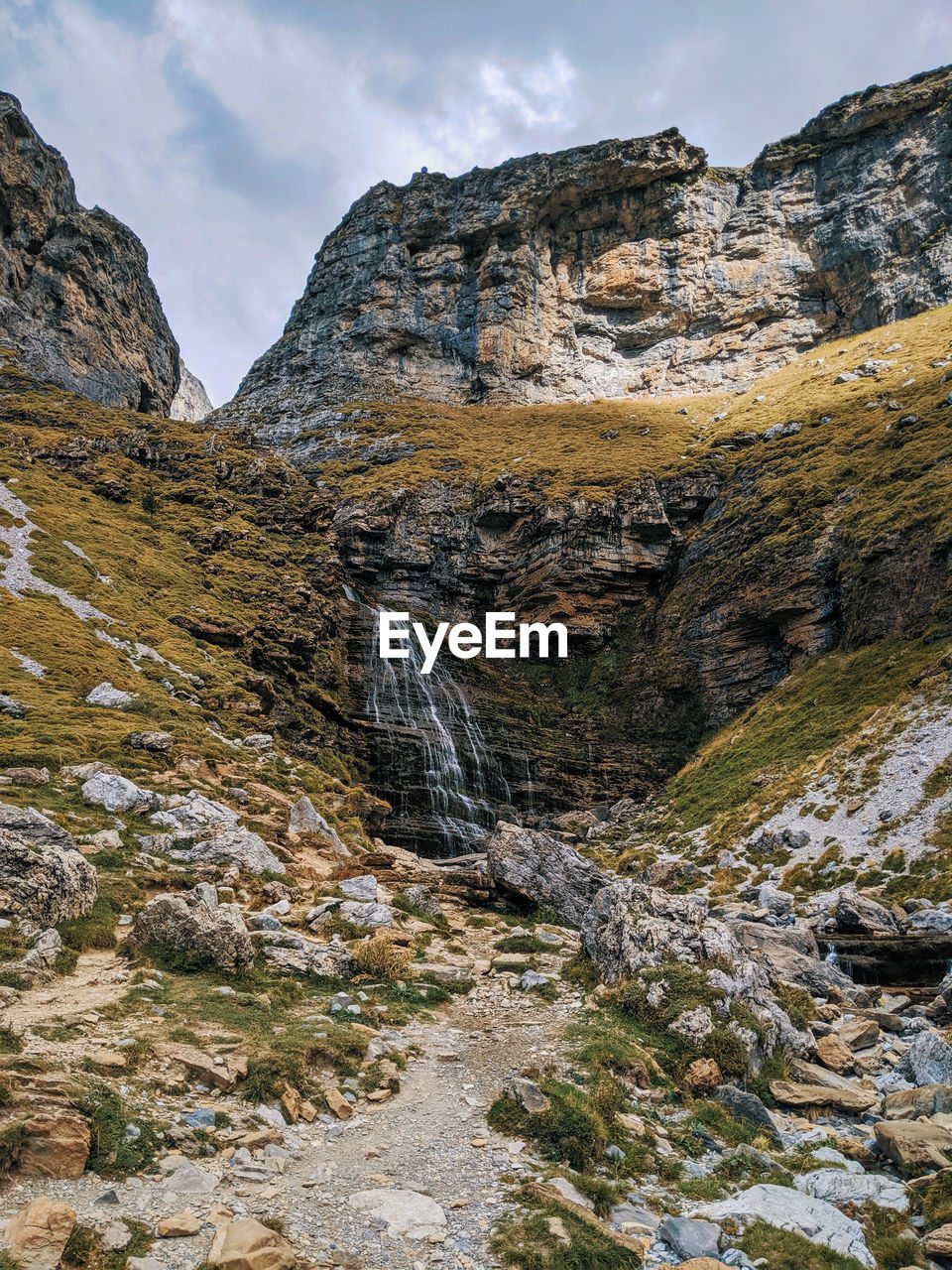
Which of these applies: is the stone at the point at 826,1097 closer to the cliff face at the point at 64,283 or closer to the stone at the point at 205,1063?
the stone at the point at 205,1063

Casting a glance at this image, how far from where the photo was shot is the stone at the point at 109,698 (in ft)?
86.3

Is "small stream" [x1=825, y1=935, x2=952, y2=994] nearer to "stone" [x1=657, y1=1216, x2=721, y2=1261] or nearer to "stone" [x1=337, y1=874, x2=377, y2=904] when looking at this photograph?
"stone" [x1=657, y1=1216, x2=721, y2=1261]

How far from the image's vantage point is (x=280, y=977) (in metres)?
12.7

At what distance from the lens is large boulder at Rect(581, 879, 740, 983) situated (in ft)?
44.7

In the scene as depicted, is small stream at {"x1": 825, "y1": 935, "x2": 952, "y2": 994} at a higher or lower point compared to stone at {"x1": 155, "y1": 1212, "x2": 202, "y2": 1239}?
lower

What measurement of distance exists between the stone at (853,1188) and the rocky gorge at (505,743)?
0.07m

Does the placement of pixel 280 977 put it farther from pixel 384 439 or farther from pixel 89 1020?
pixel 384 439

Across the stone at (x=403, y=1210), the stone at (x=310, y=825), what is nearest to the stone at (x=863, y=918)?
the stone at (x=310, y=825)

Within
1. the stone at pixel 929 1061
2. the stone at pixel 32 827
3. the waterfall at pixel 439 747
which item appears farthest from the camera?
the waterfall at pixel 439 747

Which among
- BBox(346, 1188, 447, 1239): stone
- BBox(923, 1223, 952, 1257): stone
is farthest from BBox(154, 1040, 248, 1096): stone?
BBox(923, 1223, 952, 1257): stone

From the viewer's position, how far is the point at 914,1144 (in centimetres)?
859

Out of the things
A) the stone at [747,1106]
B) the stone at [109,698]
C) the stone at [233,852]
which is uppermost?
the stone at [109,698]

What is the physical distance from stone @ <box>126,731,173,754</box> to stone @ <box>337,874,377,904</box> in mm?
7890

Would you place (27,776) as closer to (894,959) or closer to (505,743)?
(894,959)
